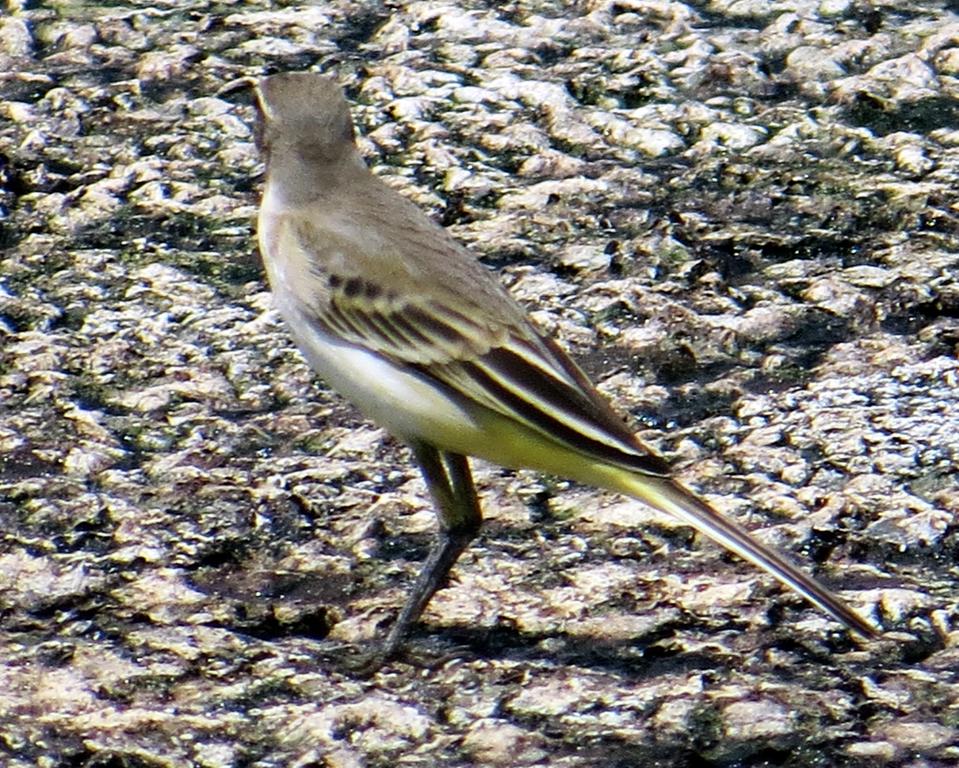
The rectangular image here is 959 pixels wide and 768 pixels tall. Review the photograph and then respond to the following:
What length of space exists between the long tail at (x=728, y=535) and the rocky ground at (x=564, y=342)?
0.18m

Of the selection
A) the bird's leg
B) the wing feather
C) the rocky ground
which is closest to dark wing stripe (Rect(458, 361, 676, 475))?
the wing feather

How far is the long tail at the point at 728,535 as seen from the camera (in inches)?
156

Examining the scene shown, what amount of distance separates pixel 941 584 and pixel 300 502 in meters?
1.66

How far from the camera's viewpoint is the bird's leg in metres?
4.25

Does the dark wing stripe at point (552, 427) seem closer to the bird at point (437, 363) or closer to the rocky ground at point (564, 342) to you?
the bird at point (437, 363)

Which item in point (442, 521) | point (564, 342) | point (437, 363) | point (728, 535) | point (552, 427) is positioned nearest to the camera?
point (728, 535)

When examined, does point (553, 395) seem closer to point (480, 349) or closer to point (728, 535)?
point (480, 349)

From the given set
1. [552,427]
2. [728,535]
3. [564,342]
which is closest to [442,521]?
[552,427]

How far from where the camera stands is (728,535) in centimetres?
411

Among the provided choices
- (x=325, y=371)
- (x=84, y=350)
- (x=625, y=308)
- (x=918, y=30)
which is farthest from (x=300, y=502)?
(x=918, y=30)

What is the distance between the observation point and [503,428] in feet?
14.5

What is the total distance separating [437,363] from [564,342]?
0.88 m

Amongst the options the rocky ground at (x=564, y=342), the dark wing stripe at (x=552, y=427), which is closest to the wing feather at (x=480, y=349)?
the dark wing stripe at (x=552, y=427)

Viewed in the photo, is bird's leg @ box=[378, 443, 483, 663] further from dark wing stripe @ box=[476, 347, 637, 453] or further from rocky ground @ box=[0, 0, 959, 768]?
dark wing stripe @ box=[476, 347, 637, 453]
